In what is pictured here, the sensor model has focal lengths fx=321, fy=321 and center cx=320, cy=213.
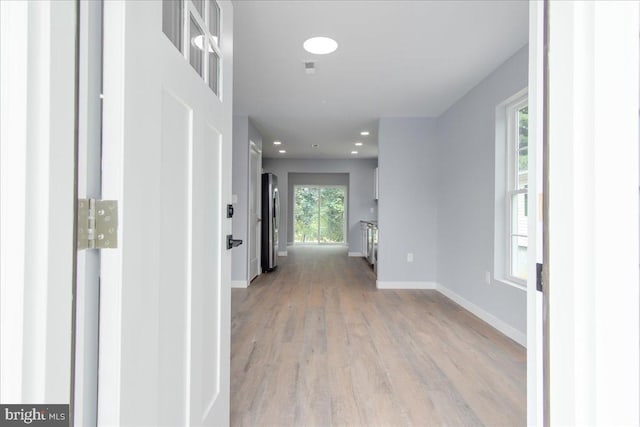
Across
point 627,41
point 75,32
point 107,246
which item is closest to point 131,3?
point 75,32

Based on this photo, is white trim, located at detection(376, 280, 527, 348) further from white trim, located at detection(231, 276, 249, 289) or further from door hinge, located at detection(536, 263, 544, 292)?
door hinge, located at detection(536, 263, 544, 292)

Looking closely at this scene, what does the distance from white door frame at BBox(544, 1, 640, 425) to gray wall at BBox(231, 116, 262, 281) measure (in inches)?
163

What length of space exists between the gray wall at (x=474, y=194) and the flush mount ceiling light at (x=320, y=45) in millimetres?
1492

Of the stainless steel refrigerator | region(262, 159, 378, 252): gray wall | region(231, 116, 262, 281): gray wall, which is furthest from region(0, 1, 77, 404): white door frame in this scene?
region(262, 159, 378, 252): gray wall

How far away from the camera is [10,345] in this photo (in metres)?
0.51

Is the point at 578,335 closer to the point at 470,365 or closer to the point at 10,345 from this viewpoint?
the point at 10,345

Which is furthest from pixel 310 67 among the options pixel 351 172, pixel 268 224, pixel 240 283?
pixel 351 172

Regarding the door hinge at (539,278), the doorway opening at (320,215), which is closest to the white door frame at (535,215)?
the door hinge at (539,278)

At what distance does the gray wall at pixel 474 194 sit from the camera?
277cm

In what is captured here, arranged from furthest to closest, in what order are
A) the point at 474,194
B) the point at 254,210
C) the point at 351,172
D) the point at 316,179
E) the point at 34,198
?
the point at 316,179 → the point at 351,172 → the point at 254,210 → the point at 474,194 → the point at 34,198

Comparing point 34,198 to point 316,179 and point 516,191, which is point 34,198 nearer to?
point 516,191

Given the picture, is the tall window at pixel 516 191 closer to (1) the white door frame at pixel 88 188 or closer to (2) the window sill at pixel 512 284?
(2) the window sill at pixel 512 284

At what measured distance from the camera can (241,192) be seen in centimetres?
460

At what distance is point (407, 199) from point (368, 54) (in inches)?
90.6
